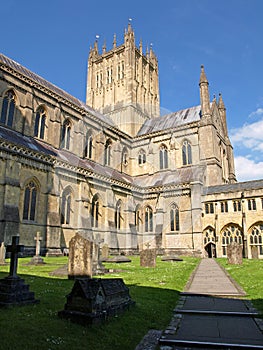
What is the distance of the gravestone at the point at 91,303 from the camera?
507cm

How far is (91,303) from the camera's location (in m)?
5.13

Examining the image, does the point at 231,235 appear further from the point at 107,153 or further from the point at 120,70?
the point at 120,70

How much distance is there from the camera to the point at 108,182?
28.7m

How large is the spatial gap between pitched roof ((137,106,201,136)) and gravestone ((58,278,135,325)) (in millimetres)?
32755

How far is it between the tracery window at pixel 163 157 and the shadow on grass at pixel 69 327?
30.4 metres

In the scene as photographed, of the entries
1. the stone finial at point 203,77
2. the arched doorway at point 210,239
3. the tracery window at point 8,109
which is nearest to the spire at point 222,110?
the stone finial at point 203,77

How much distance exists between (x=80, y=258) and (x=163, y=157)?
93.5 ft

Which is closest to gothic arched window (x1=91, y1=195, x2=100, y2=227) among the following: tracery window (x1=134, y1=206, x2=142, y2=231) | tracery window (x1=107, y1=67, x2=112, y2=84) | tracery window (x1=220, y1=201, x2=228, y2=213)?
tracery window (x1=134, y1=206, x2=142, y2=231)

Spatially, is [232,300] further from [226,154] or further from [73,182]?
[226,154]

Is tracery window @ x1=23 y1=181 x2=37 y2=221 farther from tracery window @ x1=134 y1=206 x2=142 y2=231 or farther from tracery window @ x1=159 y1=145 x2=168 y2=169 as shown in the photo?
tracery window @ x1=159 y1=145 x2=168 y2=169

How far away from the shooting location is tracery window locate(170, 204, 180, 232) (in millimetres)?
30422

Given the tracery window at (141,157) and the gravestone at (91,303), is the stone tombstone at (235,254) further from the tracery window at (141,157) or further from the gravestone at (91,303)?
the tracery window at (141,157)

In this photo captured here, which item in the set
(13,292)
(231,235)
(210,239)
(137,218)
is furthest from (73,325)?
(137,218)

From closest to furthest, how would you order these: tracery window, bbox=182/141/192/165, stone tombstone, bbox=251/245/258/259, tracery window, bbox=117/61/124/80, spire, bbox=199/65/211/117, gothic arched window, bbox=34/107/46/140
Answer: stone tombstone, bbox=251/245/258/259 < gothic arched window, bbox=34/107/46/140 < spire, bbox=199/65/211/117 < tracery window, bbox=182/141/192/165 < tracery window, bbox=117/61/124/80
